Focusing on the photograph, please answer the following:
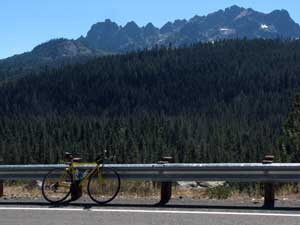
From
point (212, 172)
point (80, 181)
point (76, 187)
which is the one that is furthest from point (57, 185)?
point (212, 172)

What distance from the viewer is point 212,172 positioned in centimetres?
1068

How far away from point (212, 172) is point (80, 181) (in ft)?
8.83

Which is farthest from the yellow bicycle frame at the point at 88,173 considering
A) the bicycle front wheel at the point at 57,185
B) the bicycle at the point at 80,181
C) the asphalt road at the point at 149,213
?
the asphalt road at the point at 149,213

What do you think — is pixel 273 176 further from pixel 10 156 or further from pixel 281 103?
pixel 281 103

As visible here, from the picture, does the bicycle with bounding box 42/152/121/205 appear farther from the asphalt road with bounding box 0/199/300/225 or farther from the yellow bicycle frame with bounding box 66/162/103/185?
the asphalt road with bounding box 0/199/300/225

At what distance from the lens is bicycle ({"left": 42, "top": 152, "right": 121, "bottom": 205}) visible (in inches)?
444

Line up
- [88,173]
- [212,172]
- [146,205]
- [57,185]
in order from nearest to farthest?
[146,205]
[212,172]
[88,173]
[57,185]

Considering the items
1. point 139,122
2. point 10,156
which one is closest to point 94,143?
point 10,156

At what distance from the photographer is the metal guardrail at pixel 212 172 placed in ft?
33.8

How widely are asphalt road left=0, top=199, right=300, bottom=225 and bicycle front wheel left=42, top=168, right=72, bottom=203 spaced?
0.52m

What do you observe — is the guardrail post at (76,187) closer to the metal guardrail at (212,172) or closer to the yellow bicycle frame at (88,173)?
the yellow bicycle frame at (88,173)

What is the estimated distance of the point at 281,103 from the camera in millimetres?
188500

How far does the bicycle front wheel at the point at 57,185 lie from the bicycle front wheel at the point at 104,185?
480mm

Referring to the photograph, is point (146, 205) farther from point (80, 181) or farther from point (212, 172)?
point (80, 181)
